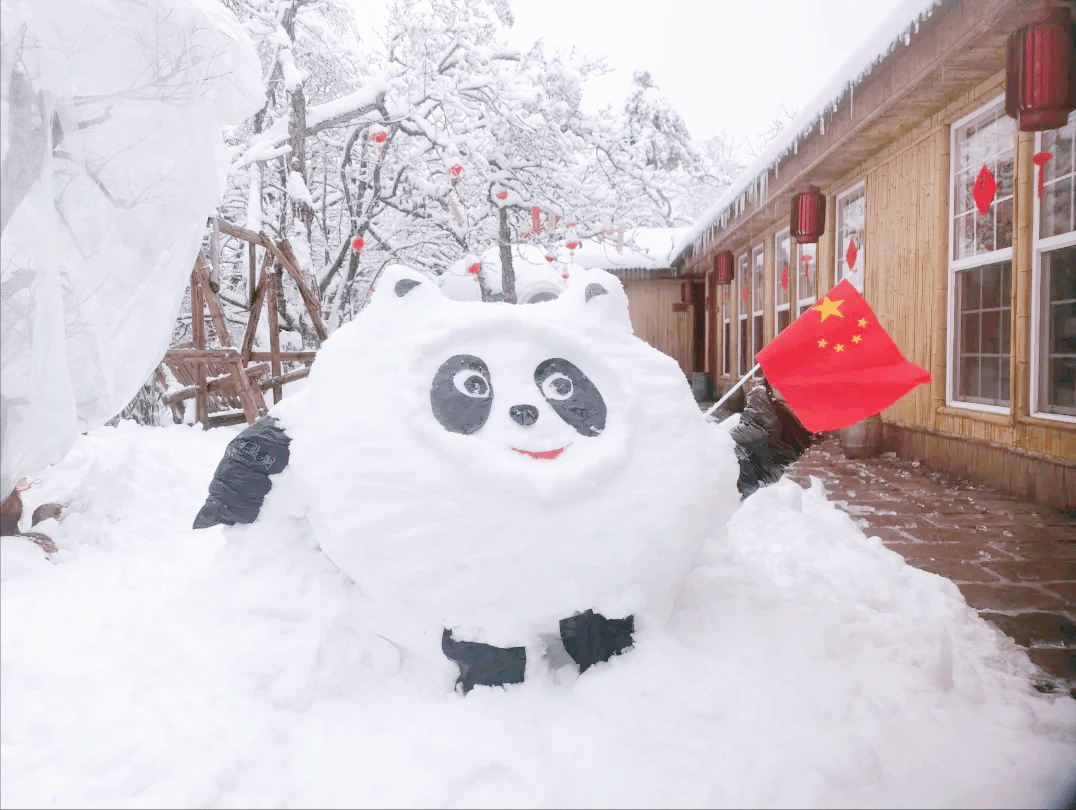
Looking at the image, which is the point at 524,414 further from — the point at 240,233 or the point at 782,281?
the point at 782,281

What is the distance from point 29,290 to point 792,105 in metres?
22.4

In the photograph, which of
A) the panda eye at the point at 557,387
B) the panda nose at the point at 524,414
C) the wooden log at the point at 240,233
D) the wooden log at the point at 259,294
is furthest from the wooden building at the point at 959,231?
the wooden log at the point at 259,294

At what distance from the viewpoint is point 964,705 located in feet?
6.61

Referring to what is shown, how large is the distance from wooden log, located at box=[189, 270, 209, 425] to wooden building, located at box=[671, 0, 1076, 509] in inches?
227

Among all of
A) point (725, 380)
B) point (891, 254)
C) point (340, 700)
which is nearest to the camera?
point (340, 700)

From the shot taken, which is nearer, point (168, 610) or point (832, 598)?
point (168, 610)

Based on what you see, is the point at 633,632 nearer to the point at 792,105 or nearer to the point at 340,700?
the point at 340,700

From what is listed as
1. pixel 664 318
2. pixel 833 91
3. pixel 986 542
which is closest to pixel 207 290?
pixel 833 91

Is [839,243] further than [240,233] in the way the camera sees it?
Yes

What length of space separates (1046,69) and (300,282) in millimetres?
6424

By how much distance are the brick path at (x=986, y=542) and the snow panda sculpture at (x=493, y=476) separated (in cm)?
91

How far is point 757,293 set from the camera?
38.4ft

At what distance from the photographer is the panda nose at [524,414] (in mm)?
2014

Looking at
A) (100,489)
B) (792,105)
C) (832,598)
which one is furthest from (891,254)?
(792,105)
